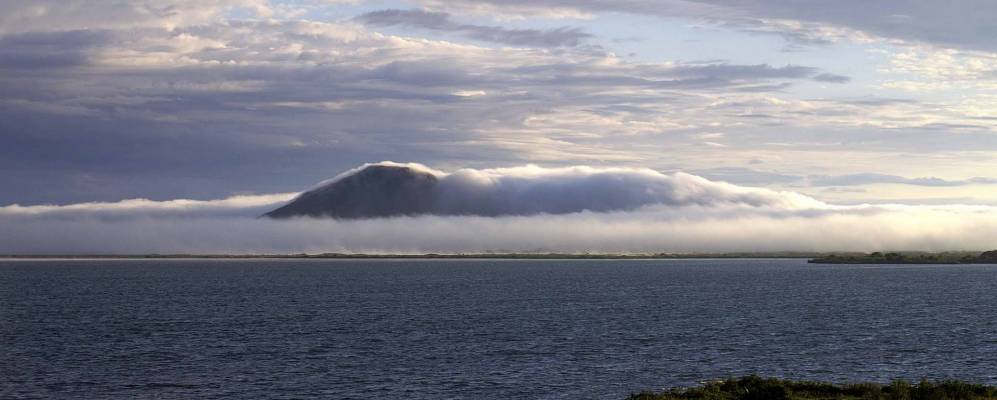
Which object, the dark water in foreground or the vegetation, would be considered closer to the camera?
the vegetation

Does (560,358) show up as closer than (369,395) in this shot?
No

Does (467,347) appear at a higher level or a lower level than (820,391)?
lower

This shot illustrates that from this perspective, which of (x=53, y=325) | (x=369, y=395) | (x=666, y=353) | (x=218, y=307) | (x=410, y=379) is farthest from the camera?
(x=218, y=307)

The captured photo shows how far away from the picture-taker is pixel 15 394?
73.5 metres

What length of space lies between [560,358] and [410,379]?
17.6 m

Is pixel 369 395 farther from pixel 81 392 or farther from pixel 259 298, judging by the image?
pixel 259 298

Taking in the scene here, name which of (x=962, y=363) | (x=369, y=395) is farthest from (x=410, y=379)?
(x=962, y=363)

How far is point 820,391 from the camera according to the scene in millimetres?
62938

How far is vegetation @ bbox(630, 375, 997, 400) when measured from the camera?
194ft

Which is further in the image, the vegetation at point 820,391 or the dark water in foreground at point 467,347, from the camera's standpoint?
the dark water in foreground at point 467,347

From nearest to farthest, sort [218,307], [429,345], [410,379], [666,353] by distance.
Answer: [410,379] < [666,353] < [429,345] < [218,307]

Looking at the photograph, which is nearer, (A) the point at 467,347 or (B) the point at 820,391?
(B) the point at 820,391

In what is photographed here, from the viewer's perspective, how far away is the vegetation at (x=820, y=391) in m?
59.2

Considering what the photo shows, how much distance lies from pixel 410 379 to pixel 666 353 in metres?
27.8
